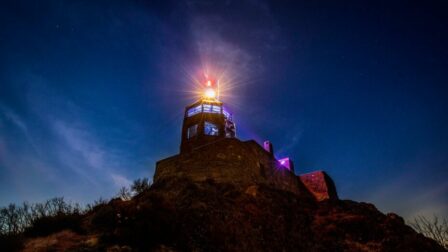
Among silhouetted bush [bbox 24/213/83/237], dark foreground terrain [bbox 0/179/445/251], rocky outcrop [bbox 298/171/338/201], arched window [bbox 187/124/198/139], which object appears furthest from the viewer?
arched window [bbox 187/124/198/139]

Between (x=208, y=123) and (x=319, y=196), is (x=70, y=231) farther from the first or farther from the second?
(x=319, y=196)

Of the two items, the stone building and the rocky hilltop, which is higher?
the stone building

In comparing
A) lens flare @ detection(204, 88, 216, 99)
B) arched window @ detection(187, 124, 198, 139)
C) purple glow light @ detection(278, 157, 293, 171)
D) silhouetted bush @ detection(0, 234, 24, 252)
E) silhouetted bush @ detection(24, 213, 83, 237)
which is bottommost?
silhouetted bush @ detection(0, 234, 24, 252)

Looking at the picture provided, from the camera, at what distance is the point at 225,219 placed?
13672mm

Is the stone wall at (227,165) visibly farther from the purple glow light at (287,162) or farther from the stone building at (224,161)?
the purple glow light at (287,162)

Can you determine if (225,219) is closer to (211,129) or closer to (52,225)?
(52,225)

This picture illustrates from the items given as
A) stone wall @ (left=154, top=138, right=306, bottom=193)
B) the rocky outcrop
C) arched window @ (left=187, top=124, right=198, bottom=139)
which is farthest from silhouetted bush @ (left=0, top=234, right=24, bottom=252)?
the rocky outcrop

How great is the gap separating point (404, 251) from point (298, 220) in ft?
18.0

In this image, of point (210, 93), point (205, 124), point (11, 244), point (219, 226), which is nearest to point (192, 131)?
point (205, 124)

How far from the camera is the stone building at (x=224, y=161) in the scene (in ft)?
70.4

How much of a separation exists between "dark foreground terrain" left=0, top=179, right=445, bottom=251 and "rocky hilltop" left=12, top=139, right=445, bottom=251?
0.14 ft

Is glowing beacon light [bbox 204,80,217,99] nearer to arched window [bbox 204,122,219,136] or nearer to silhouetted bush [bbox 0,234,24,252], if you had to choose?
arched window [bbox 204,122,219,136]

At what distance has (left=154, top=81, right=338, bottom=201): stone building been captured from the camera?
70.4ft

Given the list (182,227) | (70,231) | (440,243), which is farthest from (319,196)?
(70,231)
